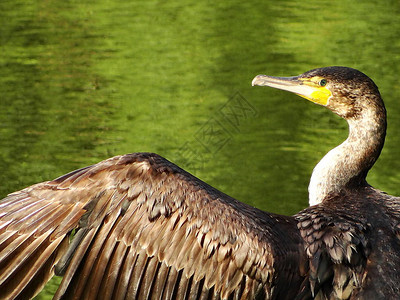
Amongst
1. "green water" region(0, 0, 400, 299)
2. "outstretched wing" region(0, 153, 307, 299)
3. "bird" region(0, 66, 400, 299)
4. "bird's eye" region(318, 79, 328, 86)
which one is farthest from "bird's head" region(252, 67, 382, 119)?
"green water" region(0, 0, 400, 299)

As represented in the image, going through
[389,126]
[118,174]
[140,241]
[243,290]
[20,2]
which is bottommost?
[389,126]

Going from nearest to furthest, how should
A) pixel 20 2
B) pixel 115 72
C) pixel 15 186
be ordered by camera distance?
pixel 15 186 < pixel 115 72 < pixel 20 2

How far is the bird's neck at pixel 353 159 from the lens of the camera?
384cm

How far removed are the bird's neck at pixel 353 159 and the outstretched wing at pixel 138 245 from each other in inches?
38.8

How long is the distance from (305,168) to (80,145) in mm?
1960

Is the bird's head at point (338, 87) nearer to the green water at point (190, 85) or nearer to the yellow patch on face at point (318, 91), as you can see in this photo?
the yellow patch on face at point (318, 91)

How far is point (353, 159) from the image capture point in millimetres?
3881

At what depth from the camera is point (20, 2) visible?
8719mm

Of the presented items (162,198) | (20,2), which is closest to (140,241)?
(162,198)

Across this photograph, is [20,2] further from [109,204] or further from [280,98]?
[109,204]

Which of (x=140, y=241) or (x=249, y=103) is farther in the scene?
(x=249, y=103)

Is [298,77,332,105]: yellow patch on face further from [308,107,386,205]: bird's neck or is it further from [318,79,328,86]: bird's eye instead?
[308,107,386,205]: bird's neck

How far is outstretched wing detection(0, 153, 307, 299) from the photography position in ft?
9.57

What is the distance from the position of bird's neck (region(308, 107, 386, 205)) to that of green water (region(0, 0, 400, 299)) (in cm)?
202
